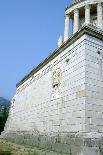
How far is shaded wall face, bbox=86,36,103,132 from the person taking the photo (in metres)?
10.6

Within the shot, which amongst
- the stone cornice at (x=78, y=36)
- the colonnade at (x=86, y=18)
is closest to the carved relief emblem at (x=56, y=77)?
the stone cornice at (x=78, y=36)

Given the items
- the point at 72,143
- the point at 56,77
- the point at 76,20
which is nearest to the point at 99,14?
the point at 76,20

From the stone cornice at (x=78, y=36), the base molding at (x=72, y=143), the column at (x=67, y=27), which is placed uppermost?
the column at (x=67, y=27)

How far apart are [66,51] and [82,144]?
652 cm

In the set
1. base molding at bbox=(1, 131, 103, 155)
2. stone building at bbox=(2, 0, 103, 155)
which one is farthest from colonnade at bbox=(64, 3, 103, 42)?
base molding at bbox=(1, 131, 103, 155)

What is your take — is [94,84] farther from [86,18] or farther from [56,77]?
[86,18]

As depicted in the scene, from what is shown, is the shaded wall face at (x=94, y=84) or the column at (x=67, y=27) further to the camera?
the column at (x=67, y=27)

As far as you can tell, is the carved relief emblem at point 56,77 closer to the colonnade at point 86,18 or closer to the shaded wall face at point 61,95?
the shaded wall face at point 61,95

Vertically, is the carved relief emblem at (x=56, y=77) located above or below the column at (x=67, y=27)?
below

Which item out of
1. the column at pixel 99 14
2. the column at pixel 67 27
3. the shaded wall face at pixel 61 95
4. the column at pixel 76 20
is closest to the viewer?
the shaded wall face at pixel 61 95

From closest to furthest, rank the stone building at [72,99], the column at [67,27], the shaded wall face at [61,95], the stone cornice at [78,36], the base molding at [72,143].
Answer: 1. the base molding at [72,143]
2. the stone building at [72,99]
3. the shaded wall face at [61,95]
4. the stone cornice at [78,36]
5. the column at [67,27]

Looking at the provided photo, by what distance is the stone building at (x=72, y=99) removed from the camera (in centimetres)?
1045

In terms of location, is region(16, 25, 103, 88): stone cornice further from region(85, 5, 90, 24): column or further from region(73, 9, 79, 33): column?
region(85, 5, 90, 24): column

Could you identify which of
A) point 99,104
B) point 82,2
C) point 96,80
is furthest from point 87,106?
point 82,2
